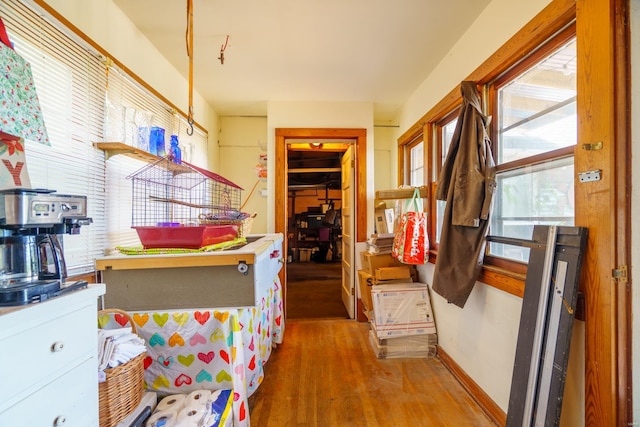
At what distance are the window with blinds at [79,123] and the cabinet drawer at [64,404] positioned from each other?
73 centimetres

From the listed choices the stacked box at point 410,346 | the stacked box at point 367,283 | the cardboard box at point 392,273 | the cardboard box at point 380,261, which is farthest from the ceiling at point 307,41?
the stacked box at point 410,346

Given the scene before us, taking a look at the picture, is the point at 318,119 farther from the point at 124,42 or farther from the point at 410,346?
the point at 410,346

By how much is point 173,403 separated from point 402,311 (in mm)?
1805

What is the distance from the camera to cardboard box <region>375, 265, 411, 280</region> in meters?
2.62

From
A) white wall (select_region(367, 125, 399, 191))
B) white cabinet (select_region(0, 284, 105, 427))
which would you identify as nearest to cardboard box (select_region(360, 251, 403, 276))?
white wall (select_region(367, 125, 399, 191))

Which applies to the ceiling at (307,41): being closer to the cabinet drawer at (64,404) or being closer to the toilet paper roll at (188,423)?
the cabinet drawer at (64,404)

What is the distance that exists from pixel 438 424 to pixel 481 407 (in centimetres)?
33

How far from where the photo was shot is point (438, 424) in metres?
1.63

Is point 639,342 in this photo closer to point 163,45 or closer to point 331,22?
point 331,22

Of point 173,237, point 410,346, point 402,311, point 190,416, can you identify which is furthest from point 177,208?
point 410,346

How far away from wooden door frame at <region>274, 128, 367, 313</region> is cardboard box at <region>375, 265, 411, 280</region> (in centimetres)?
63

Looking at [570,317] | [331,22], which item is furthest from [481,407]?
[331,22]

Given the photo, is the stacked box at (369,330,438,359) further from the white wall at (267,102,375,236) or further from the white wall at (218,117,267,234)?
the white wall at (218,117,267,234)

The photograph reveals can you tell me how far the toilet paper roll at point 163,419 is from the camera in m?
1.16
